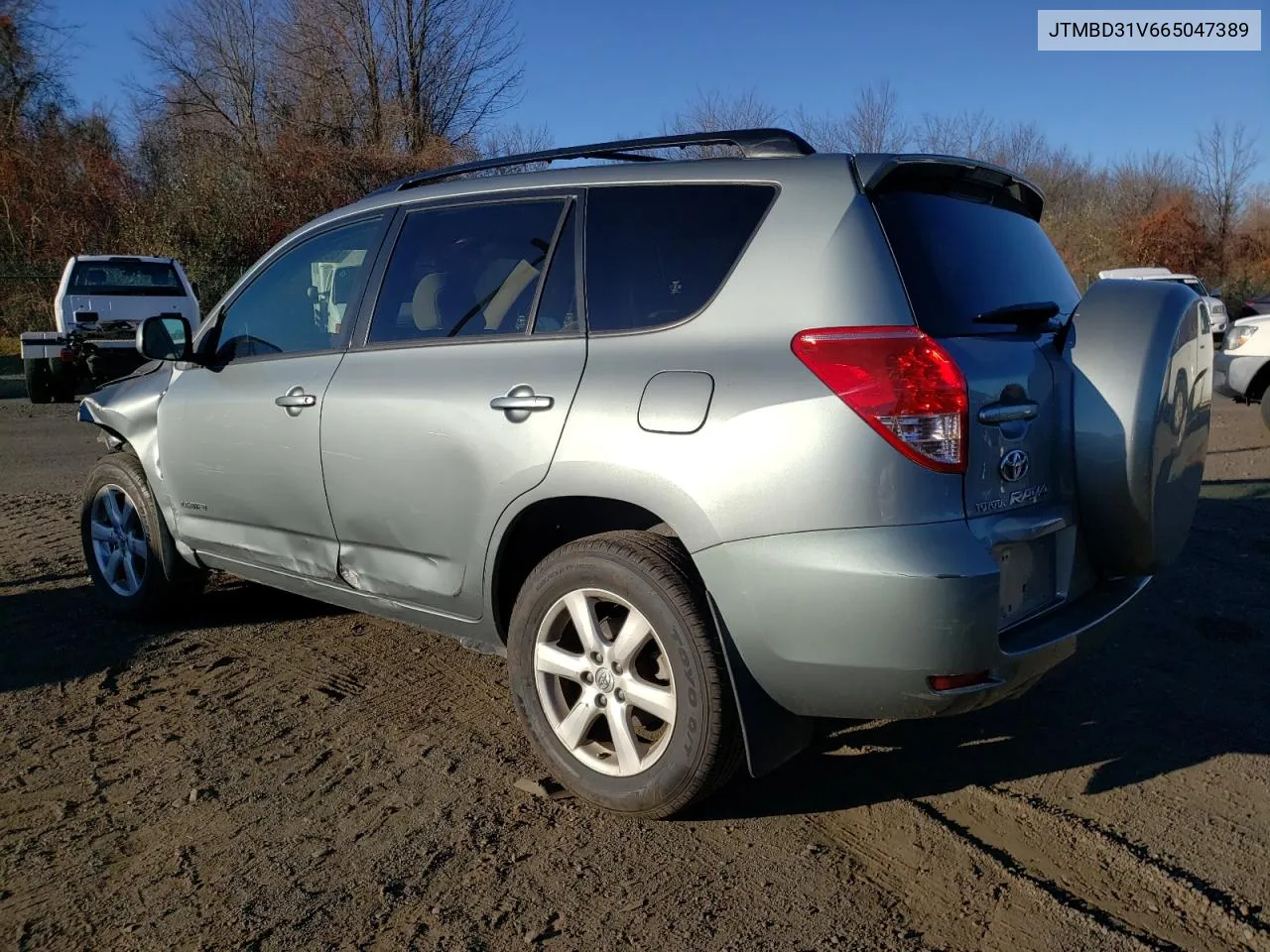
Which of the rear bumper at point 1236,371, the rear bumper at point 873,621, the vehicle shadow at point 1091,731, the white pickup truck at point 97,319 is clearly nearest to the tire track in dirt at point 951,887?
the vehicle shadow at point 1091,731

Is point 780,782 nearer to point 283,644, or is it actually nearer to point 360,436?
point 360,436

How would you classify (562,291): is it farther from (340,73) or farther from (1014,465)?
(340,73)

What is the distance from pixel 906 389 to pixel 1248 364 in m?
10.0

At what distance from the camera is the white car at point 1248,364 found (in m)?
10.8

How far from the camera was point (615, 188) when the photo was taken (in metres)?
3.38

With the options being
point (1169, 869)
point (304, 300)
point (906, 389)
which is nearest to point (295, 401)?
point (304, 300)

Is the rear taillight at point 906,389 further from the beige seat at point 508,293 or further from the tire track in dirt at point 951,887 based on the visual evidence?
the beige seat at point 508,293

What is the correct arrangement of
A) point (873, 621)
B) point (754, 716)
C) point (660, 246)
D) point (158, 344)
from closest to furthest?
point (873, 621) → point (754, 716) → point (660, 246) → point (158, 344)

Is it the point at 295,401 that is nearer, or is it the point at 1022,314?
the point at 1022,314

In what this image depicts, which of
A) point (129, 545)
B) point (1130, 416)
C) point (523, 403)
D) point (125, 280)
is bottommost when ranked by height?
point (129, 545)

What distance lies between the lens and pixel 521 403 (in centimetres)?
327

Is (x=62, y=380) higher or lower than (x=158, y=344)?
lower

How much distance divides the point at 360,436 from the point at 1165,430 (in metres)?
2.58

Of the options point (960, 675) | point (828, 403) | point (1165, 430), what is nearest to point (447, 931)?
point (960, 675)
